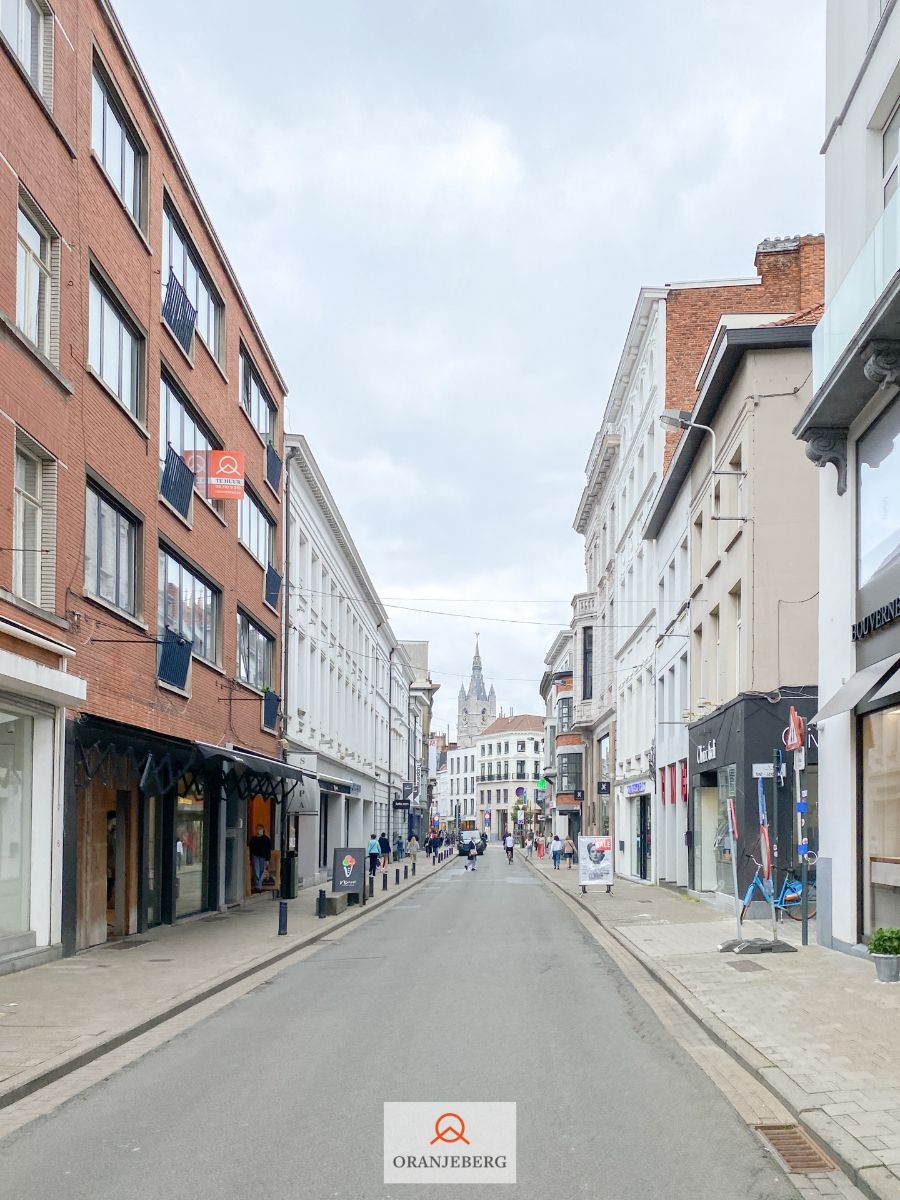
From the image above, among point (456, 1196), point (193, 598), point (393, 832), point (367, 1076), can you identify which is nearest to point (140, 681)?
point (193, 598)

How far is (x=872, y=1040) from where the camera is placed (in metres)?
10.2

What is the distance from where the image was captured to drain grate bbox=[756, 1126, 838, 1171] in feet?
22.8

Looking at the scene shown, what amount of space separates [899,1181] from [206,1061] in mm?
5518

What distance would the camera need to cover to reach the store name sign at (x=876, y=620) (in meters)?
15.0

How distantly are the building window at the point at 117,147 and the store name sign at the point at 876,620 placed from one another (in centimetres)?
1244

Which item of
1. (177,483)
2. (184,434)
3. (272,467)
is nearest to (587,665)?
(272,467)

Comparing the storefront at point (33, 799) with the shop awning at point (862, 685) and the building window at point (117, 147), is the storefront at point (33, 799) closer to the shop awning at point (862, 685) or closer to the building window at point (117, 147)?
the building window at point (117, 147)

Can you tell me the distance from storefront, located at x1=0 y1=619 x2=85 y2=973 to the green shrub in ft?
31.8

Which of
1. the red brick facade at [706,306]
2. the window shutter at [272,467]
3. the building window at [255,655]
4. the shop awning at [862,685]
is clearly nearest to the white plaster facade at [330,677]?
the building window at [255,655]

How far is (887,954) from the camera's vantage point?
1394 cm

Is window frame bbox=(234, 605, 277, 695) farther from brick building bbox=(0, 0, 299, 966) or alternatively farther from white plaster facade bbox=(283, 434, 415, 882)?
white plaster facade bbox=(283, 434, 415, 882)

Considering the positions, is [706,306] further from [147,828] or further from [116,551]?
[147,828]

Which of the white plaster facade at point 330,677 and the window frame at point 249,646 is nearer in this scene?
the window frame at point 249,646

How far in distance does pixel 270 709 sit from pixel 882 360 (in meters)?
20.8
